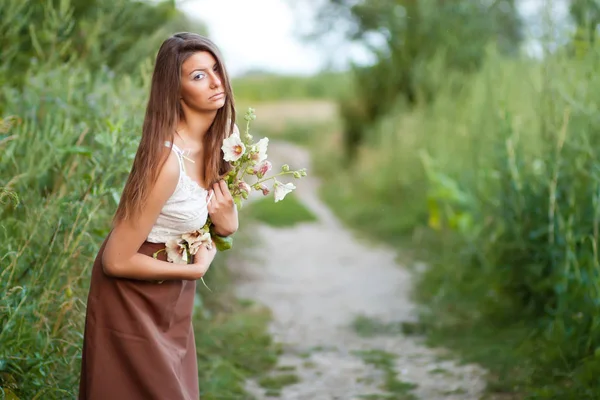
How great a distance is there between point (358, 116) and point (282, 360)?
8517 mm

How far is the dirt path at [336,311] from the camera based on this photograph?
12.8 ft

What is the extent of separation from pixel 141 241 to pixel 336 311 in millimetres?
3625

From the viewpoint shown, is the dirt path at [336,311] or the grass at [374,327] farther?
the grass at [374,327]

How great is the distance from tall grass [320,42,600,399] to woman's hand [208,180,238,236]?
5.64 ft

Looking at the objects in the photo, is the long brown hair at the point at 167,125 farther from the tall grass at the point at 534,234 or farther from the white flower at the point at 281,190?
the tall grass at the point at 534,234

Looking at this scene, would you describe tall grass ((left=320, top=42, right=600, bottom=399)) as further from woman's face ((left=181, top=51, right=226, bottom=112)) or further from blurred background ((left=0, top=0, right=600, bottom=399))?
woman's face ((left=181, top=51, right=226, bottom=112))

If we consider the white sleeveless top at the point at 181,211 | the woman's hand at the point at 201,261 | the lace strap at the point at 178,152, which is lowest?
the woman's hand at the point at 201,261

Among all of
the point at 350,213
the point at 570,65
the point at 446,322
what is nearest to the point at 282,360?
the point at 446,322

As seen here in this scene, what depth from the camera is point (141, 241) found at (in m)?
1.98

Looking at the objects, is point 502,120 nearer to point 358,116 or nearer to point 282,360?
point 282,360

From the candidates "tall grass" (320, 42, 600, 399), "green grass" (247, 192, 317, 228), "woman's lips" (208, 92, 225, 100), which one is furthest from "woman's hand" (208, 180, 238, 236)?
"green grass" (247, 192, 317, 228)

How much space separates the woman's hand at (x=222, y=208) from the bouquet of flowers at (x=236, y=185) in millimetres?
33

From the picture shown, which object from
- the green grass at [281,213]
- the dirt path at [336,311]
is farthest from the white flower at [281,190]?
the green grass at [281,213]

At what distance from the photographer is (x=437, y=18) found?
36.9 ft
